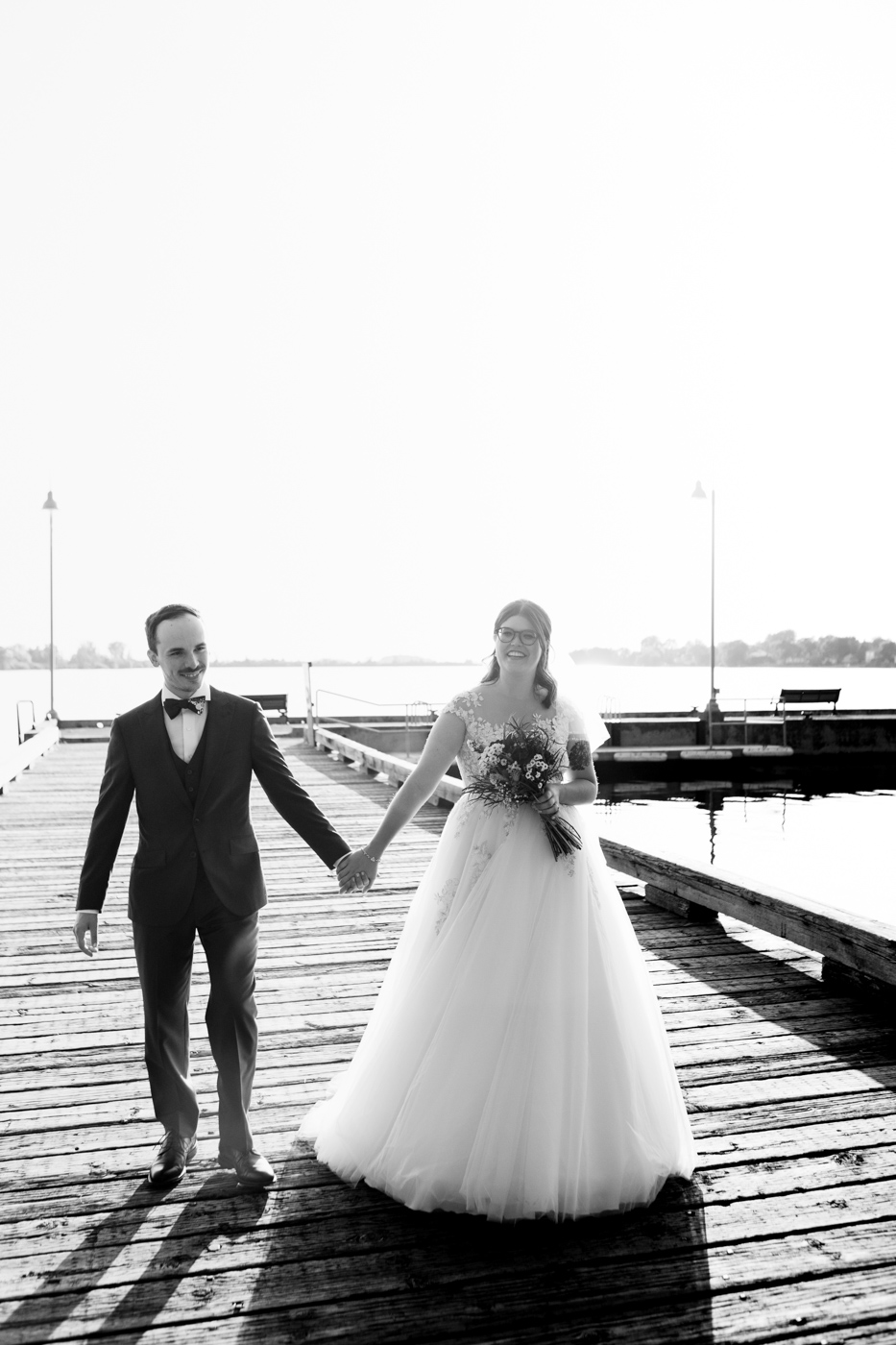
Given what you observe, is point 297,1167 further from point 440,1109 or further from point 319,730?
point 319,730

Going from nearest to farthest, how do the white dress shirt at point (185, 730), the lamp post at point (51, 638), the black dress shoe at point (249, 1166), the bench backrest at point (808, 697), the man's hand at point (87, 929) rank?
the black dress shoe at point (249, 1166) < the man's hand at point (87, 929) < the white dress shirt at point (185, 730) < the lamp post at point (51, 638) < the bench backrest at point (808, 697)

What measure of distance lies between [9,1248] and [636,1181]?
1.94 meters

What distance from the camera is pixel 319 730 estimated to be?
69.3 feet

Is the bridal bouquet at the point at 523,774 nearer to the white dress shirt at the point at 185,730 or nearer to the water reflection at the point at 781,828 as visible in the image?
the white dress shirt at the point at 185,730

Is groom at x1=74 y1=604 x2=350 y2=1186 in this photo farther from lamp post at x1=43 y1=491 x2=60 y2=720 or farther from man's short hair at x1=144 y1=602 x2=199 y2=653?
lamp post at x1=43 y1=491 x2=60 y2=720

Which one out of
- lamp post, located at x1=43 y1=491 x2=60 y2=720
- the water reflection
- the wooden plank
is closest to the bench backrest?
the water reflection

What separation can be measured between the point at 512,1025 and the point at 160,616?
5.93ft

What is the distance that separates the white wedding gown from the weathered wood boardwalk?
14 cm

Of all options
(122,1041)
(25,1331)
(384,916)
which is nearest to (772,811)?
(384,916)

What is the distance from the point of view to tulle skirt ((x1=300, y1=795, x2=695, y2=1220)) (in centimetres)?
318

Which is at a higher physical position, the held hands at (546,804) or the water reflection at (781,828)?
the held hands at (546,804)

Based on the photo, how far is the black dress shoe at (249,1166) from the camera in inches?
134

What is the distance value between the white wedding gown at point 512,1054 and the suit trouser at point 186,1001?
1.36 ft

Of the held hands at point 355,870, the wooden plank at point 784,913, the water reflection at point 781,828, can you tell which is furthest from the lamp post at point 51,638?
the held hands at point 355,870
